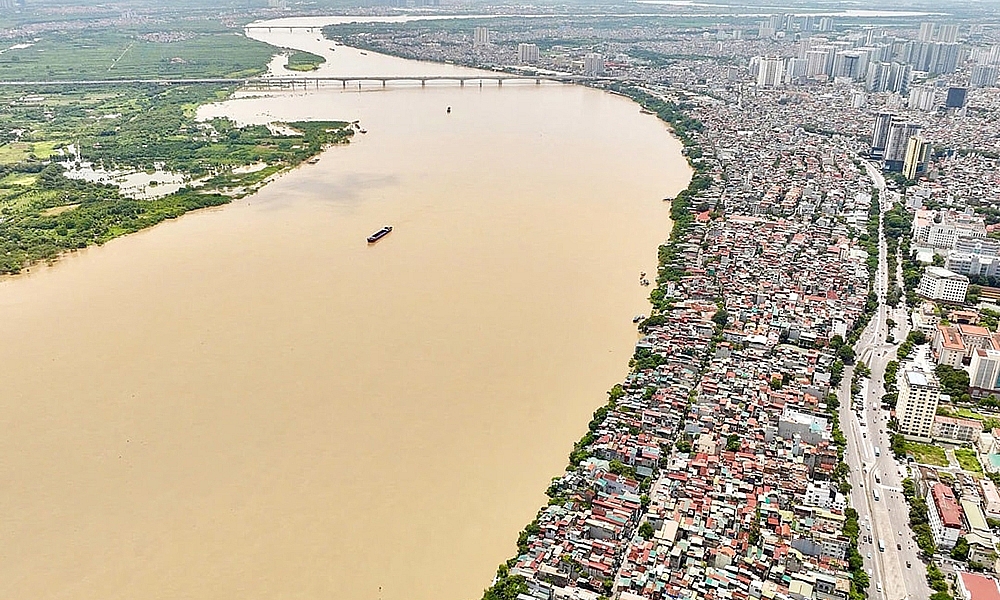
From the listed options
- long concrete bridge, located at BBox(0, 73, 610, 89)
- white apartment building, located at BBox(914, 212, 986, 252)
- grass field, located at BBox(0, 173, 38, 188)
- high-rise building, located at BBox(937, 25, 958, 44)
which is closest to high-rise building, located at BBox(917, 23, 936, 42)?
high-rise building, located at BBox(937, 25, 958, 44)

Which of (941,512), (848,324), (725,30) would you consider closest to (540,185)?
(848,324)

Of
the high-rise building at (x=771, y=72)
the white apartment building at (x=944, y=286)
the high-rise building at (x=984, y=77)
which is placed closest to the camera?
the white apartment building at (x=944, y=286)

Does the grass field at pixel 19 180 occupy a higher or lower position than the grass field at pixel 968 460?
higher

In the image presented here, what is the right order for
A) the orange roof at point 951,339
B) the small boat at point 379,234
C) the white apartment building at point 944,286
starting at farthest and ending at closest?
the small boat at point 379,234 < the white apartment building at point 944,286 < the orange roof at point 951,339

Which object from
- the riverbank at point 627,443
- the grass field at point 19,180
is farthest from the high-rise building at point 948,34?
the grass field at point 19,180

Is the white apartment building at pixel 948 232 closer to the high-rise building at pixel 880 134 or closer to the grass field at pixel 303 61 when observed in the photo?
the high-rise building at pixel 880 134

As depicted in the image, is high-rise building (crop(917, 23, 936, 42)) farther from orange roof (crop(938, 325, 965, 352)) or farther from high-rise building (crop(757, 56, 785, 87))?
orange roof (crop(938, 325, 965, 352))

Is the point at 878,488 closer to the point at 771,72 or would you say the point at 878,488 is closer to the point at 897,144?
the point at 897,144
